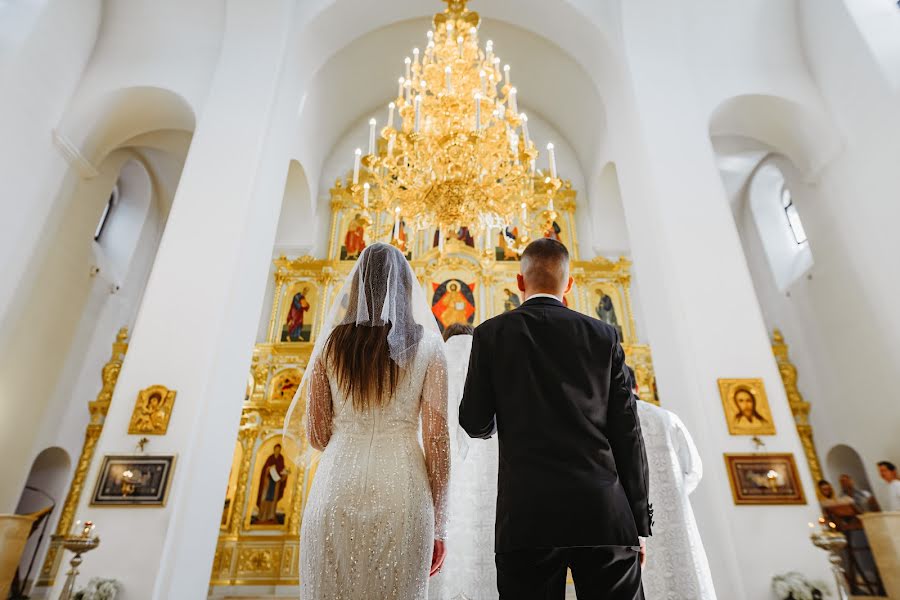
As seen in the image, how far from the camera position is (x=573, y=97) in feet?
31.7

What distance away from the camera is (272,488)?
8188mm

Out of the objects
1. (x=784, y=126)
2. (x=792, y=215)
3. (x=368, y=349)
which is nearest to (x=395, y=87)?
(x=784, y=126)

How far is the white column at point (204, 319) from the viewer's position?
15.0 feet

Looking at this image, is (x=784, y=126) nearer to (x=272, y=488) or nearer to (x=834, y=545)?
(x=834, y=545)

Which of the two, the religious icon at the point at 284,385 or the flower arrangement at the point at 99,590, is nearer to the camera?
the flower arrangement at the point at 99,590

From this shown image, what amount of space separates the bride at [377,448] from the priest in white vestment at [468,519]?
55.0 inches

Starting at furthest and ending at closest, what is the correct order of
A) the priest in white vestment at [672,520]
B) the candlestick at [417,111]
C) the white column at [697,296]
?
the candlestick at [417,111], the white column at [697,296], the priest in white vestment at [672,520]

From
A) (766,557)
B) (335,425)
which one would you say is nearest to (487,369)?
(335,425)

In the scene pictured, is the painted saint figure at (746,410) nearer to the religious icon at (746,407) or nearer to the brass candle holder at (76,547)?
the religious icon at (746,407)

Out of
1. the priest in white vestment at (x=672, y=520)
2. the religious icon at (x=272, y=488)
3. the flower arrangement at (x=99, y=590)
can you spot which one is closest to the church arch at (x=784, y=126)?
the priest in white vestment at (x=672, y=520)

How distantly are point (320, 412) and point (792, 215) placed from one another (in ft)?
34.2

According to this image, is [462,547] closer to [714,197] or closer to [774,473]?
[774,473]

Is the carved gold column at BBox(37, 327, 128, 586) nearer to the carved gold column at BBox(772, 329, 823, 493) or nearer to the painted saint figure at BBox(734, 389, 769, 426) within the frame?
the painted saint figure at BBox(734, 389, 769, 426)

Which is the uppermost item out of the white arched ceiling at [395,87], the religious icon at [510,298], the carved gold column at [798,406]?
the white arched ceiling at [395,87]
